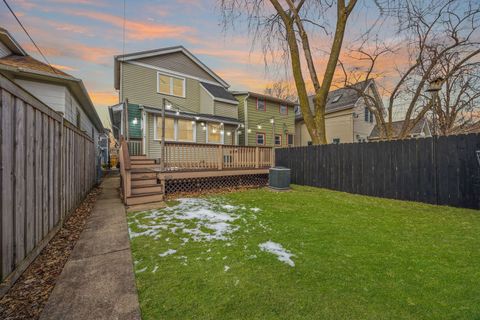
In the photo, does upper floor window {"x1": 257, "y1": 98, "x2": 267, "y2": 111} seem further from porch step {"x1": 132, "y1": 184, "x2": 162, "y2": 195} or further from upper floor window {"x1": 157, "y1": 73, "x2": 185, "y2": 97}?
porch step {"x1": 132, "y1": 184, "x2": 162, "y2": 195}

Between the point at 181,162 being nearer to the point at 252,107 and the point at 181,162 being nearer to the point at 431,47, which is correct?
the point at 252,107

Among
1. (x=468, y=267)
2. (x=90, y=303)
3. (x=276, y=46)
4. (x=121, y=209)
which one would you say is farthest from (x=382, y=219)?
(x=276, y=46)

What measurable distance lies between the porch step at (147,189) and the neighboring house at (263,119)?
10.0 metres

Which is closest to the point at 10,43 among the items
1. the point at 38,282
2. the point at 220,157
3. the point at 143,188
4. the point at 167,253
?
the point at 143,188

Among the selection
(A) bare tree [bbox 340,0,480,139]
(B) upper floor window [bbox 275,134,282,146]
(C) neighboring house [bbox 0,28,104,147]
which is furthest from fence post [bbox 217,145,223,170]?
(B) upper floor window [bbox 275,134,282,146]

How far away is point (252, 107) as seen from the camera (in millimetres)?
16297

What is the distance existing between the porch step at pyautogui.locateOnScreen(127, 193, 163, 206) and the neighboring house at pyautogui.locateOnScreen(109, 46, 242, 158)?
4864 mm

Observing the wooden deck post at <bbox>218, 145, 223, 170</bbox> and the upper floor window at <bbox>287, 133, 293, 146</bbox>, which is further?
the upper floor window at <bbox>287, 133, 293, 146</bbox>

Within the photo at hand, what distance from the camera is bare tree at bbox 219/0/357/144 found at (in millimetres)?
8883

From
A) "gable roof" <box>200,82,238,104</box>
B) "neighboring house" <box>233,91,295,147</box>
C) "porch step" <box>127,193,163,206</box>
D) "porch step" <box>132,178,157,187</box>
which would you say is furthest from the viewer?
"neighboring house" <box>233,91,295,147</box>

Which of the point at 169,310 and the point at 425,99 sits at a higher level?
the point at 425,99

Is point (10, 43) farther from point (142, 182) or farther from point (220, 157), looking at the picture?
point (220, 157)

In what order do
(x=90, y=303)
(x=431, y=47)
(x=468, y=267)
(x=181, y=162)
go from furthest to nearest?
(x=431, y=47) < (x=181, y=162) < (x=468, y=267) < (x=90, y=303)

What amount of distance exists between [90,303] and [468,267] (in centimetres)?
397
